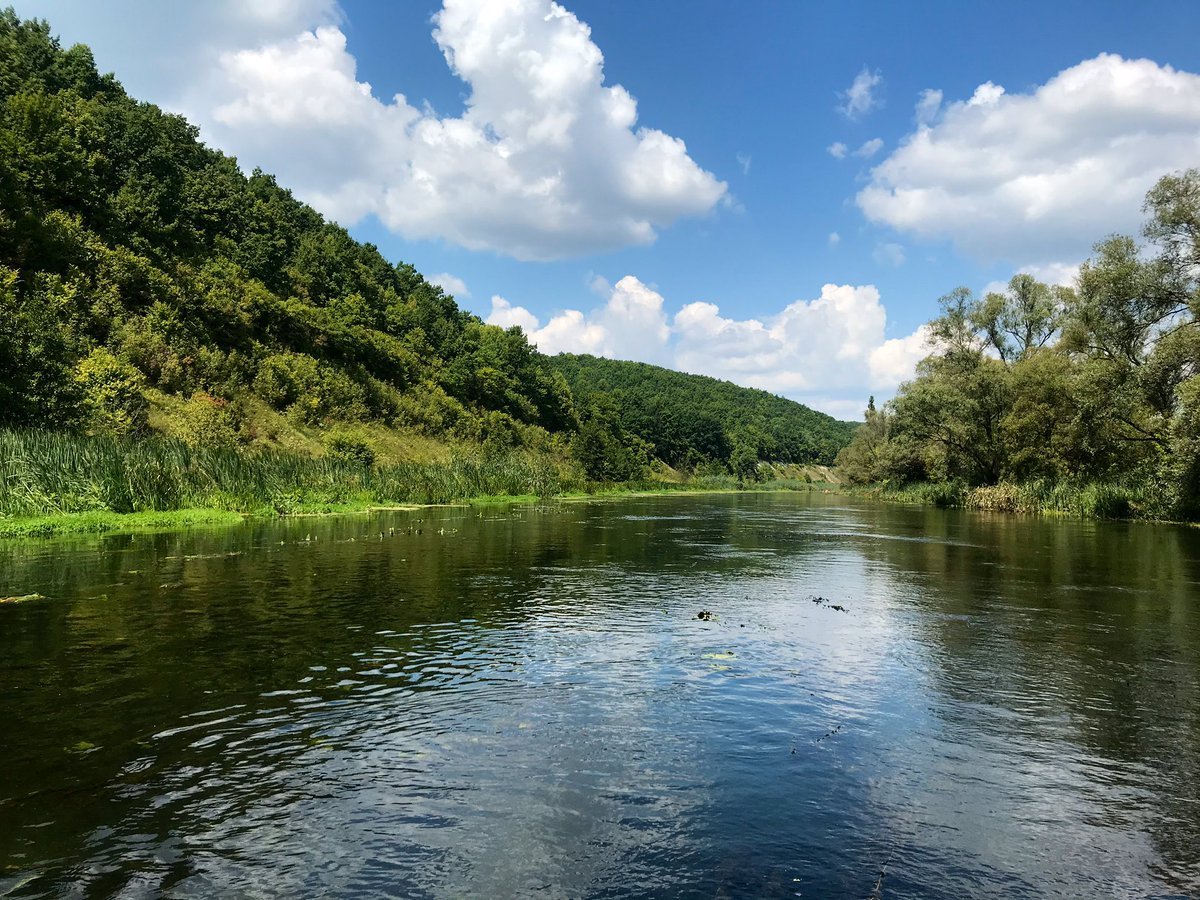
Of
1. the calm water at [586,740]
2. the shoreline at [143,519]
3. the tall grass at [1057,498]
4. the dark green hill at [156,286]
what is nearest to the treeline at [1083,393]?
the tall grass at [1057,498]

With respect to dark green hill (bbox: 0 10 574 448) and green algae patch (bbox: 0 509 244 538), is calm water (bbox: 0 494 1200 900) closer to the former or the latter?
green algae patch (bbox: 0 509 244 538)

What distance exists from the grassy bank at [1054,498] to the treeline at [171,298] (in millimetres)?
55002

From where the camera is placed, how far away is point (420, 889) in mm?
5367

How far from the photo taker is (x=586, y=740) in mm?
8500

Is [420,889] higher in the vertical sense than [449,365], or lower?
lower

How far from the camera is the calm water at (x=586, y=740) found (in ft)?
18.8

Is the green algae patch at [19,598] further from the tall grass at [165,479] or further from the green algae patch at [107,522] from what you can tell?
the tall grass at [165,479]

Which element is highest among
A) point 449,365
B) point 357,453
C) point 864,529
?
point 449,365

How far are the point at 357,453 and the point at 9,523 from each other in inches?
1493

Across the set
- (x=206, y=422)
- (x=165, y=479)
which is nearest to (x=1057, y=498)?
(x=165, y=479)

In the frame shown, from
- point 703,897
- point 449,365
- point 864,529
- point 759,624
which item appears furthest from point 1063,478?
point 449,365

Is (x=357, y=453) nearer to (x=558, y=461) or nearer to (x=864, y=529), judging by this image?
(x=864, y=529)

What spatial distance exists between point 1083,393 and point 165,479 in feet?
182

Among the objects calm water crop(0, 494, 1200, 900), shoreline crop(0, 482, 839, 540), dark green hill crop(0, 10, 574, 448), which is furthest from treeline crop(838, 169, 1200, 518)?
dark green hill crop(0, 10, 574, 448)
